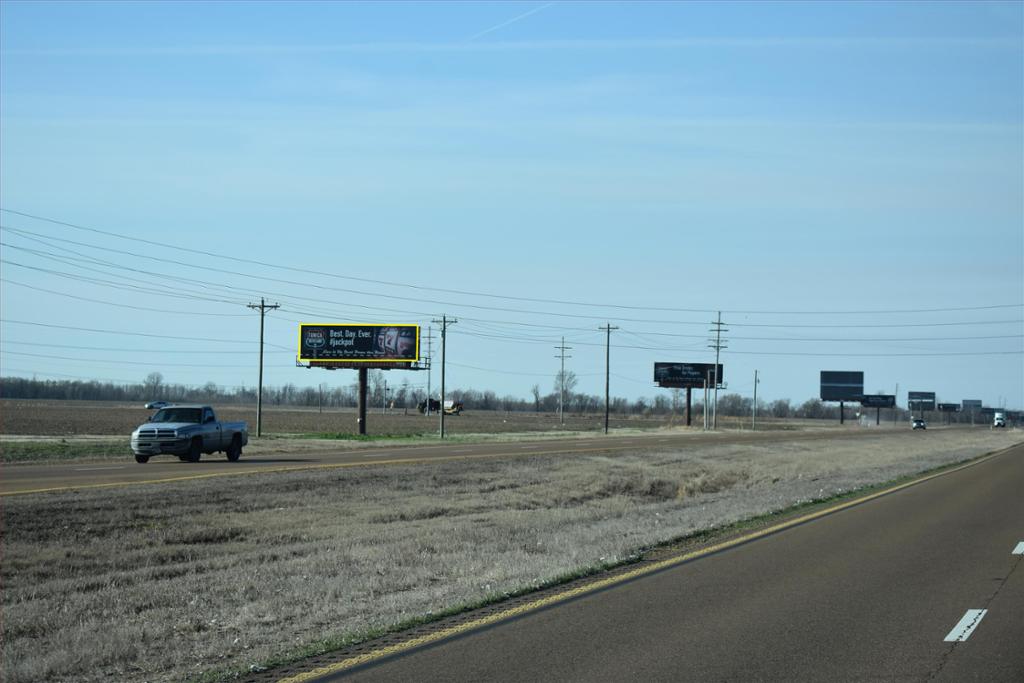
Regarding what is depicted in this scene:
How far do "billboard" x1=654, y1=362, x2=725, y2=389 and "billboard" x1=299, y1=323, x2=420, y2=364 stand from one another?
6130 centimetres

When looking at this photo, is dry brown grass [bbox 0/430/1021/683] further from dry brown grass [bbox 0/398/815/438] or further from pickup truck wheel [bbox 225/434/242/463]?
dry brown grass [bbox 0/398/815/438]

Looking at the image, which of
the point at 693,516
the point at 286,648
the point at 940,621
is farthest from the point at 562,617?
the point at 693,516

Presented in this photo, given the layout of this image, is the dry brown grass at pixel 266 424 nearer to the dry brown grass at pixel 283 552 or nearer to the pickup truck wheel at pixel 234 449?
the pickup truck wheel at pixel 234 449

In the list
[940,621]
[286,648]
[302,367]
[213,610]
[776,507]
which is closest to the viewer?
[286,648]

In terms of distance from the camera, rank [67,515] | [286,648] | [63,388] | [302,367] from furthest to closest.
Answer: [63,388] < [302,367] < [67,515] < [286,648]

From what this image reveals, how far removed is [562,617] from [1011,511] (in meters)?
15.8

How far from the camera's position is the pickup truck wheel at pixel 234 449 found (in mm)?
40075

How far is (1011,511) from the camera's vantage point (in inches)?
909

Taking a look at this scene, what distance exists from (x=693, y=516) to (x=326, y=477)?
13287mm

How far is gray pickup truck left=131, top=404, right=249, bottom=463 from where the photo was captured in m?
37.0

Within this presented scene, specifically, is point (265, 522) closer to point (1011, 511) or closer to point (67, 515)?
point (67, 515)

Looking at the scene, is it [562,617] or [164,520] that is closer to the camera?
[562,617]

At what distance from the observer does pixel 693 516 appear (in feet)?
70.3

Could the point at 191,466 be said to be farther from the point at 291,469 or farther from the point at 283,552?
the point at 283,552
